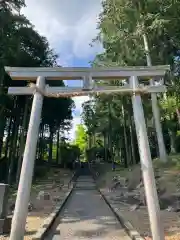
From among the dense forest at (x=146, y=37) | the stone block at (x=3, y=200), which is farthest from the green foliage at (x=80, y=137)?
the stone block at (x=3, y=200)

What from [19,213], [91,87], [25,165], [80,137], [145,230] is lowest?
[145,230]

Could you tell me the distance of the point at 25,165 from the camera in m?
5.18

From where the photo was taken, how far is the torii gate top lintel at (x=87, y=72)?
5.77m

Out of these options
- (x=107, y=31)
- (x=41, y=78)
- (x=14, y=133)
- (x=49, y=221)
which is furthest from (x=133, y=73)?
(x=14, y=133)

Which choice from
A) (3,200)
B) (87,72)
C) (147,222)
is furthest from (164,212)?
(87,72)

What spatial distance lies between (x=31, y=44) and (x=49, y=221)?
14.1 metres

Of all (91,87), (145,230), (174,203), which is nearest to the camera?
(91,87)

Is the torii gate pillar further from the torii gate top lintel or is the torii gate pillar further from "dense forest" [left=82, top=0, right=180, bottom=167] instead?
"dense forest" [left=82, top=0, right=180, bottom=167]

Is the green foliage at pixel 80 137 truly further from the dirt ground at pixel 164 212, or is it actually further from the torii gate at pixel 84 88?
the torii gate at pixel 84 88

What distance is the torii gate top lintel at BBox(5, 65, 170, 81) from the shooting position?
227 inches

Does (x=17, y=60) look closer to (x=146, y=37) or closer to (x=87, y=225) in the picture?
(x=146, y=37)

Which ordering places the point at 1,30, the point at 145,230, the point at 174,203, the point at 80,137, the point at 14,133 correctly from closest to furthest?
the point at 145,230 < the point at 174,203 < the point at 1,30 < the point at 14,133 < the point at 80,137

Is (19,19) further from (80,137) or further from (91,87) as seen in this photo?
(80,137)

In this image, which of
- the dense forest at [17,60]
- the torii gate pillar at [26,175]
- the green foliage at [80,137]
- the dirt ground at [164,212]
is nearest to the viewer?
the torii gate pillar at [26,175]
